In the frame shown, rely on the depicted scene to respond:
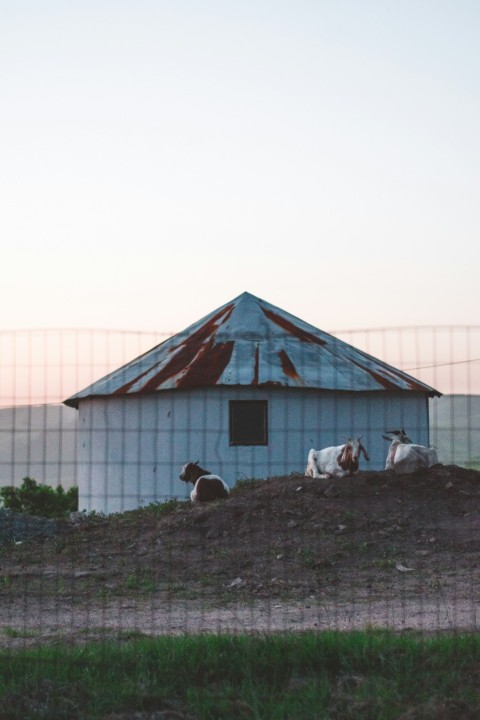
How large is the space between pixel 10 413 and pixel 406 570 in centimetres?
545

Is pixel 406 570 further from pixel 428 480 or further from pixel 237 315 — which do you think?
pixel 237 315

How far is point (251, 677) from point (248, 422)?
57.6ft

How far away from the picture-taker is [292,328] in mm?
28625

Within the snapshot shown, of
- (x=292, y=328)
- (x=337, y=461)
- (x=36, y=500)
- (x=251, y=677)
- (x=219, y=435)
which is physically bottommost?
(x=251, y=677)

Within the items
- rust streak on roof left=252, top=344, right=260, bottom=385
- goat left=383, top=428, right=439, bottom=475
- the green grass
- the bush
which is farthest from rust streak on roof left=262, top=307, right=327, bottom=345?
the green grass

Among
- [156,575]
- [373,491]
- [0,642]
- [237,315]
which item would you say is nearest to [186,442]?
[237,315]

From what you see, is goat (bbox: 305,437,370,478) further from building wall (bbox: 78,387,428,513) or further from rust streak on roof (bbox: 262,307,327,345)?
rust streak on roof (bbox: 262,307,327,345)

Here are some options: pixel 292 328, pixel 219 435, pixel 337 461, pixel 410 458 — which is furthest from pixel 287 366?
pixel 410 458

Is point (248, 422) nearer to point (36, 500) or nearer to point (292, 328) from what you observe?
point (292, 328)

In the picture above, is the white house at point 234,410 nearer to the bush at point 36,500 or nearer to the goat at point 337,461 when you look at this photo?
the bush at point 36,500

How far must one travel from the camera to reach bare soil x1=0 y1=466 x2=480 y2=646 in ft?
35.4

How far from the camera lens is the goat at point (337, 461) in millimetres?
19641

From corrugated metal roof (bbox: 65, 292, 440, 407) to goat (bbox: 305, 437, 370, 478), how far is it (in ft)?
15.5

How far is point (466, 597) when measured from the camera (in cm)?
1205
